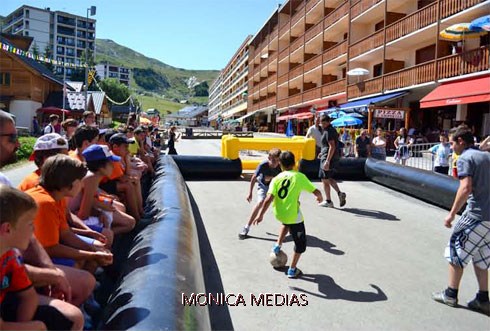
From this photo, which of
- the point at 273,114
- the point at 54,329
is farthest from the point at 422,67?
the point at 273,114

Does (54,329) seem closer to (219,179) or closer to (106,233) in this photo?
(106,233)

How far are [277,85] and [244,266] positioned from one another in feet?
162

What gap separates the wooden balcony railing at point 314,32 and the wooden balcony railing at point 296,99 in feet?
17.8

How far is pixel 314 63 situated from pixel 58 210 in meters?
38.9

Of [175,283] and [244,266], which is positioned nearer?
[175,283]

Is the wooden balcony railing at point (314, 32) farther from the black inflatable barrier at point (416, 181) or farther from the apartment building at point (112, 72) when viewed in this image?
the apartment building at point (112, 72)

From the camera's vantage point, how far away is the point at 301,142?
13.0 m

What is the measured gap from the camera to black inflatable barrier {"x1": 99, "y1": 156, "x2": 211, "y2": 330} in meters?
2.62

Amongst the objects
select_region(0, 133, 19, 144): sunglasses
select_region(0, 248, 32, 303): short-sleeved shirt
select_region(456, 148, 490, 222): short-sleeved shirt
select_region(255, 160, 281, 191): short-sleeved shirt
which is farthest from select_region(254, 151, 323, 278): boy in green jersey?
select_region(0, 248, 32, 303): short-sleeved shirt

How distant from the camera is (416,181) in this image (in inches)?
402

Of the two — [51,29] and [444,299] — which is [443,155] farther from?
[51,29]

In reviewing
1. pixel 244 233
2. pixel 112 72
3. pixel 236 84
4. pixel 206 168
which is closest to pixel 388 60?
pixel 206 168

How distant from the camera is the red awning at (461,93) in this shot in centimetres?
1658

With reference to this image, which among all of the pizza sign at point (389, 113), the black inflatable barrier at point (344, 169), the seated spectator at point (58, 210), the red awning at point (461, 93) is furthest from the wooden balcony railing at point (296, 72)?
the seated spectator at point (58, 210)
